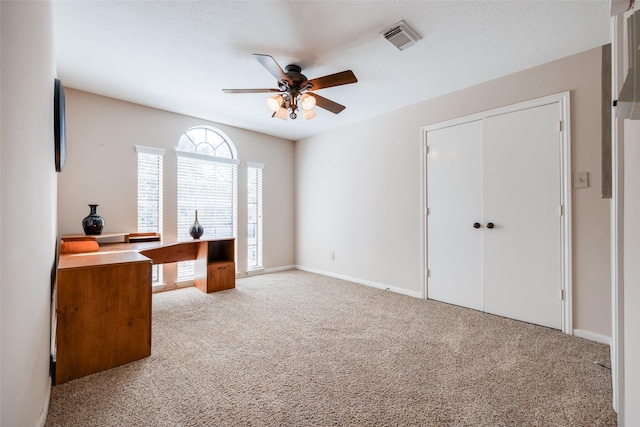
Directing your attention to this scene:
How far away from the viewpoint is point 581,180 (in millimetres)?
2381

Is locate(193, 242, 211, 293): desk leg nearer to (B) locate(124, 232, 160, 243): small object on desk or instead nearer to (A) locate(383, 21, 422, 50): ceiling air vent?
(B) locate(124, 232, 160, 243): small object on desk

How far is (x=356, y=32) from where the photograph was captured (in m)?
2.13

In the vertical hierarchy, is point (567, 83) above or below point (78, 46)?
below

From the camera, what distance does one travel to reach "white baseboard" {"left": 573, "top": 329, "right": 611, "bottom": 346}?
7.33 ft

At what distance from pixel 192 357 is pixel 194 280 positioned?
2.16 metres

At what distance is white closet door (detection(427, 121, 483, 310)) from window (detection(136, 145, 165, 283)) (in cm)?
Answer: 365

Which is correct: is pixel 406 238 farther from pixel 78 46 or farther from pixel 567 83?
pixel 78 46

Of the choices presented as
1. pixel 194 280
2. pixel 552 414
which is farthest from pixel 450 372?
pixel 194 280

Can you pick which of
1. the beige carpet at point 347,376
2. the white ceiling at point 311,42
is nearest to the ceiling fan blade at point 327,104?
the white ceiling at point 311,42

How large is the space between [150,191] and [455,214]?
399cm

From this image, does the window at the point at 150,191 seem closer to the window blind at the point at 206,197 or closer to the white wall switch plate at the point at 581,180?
the window blind at the point at 206,197

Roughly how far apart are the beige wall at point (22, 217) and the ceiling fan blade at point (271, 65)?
1207mm

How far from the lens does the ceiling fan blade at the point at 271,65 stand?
2.06 meters

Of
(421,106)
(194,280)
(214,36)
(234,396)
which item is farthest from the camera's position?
(194,280)
